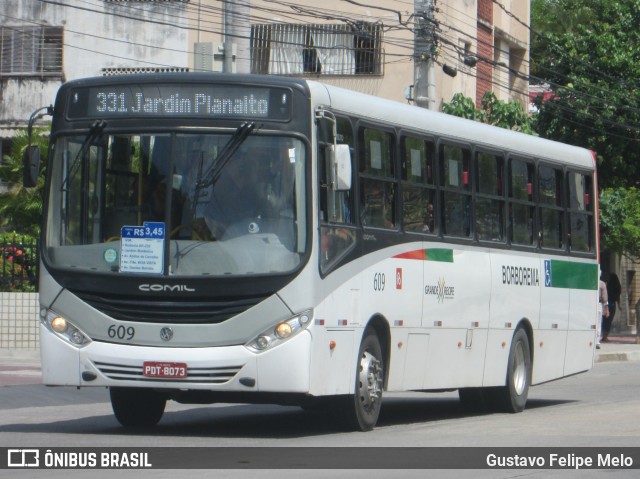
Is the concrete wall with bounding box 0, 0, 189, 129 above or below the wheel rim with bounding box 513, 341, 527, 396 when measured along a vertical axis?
above

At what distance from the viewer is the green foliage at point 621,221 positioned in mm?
37219

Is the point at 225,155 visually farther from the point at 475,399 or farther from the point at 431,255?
the point at 475,399

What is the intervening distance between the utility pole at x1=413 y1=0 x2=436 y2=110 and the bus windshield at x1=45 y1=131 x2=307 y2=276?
38.8ft

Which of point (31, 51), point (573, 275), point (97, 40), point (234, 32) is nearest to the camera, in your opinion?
point (573, 275)

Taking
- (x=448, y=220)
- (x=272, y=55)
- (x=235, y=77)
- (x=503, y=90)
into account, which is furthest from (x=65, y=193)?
(x=503, y=90)

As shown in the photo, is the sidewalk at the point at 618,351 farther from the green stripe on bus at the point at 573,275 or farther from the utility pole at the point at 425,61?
the green stripe on bus at the point at 573,275

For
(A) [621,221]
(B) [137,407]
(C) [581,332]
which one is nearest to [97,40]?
(A) [621,221]

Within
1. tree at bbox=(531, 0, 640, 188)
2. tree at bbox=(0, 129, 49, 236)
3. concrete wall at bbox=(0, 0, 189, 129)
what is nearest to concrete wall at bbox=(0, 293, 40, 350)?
tree at bbox=(0, 129, 49, 236)

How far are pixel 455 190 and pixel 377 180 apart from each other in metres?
1.96

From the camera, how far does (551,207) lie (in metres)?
18.5

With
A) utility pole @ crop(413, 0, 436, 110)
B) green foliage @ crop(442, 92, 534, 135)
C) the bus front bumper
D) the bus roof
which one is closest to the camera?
the bus front bumper

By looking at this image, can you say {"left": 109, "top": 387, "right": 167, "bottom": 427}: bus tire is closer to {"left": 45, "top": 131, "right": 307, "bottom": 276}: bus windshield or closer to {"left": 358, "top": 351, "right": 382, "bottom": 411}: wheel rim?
{"left": 45, "top": 131, "right": 307, "bottom": 276}: bus windshield

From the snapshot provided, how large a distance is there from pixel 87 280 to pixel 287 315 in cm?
180

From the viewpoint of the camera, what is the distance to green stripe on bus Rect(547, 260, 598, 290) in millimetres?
18609
